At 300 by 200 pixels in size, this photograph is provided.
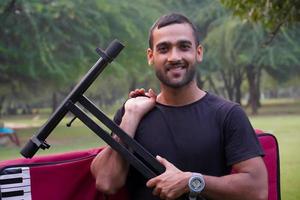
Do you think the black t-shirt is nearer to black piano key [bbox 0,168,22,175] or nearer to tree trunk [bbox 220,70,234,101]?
black piano key [bbox 0,168,22,175]

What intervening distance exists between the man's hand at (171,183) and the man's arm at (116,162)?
257mm

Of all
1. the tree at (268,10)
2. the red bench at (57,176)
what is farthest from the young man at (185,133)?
the tree at (268,10)

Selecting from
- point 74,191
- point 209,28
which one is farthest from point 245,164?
point 209,28

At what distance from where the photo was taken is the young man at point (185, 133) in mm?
2176

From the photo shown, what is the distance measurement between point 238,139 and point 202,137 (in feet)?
0.49

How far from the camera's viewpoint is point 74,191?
250cm

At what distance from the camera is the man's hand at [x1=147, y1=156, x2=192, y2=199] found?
6.72 ft

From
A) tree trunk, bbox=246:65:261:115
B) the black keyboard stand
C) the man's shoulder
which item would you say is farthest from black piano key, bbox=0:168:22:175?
tree trunk, bbox=246:65:261:115

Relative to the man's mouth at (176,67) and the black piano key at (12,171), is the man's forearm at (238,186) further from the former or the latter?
the black piano key at (12,171)

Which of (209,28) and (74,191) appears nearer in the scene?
(74,191)

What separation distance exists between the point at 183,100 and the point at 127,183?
467 mm

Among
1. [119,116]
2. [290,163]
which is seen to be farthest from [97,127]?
[290,163]

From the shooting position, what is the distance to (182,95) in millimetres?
2338

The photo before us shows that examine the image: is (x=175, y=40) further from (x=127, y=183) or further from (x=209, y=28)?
(x=209, y=28)
